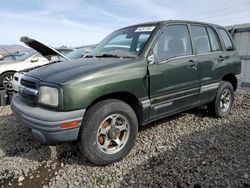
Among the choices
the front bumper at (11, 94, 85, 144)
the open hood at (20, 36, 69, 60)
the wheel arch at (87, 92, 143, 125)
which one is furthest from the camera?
the open hood at (20, 36, 69, 60)

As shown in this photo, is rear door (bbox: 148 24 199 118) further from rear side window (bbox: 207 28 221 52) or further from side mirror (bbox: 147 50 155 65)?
rear side window (bbox: 207 28 221 52)

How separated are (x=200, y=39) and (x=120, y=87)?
2.13 metres

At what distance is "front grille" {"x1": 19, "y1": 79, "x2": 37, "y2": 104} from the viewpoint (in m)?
3.18

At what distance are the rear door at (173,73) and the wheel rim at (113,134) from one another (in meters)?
0.53

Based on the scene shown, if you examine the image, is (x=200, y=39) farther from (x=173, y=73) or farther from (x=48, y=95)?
(x=48, y=95)

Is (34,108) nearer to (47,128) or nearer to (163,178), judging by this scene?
(47,128)

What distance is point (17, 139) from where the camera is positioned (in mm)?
4188

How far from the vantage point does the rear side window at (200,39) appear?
441 centimetres

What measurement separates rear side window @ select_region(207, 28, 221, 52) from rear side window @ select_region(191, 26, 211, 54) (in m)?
0.12

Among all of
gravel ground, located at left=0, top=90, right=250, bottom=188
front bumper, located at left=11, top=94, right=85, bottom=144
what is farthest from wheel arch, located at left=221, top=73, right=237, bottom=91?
front bumper, located at left=11, top=94, right=85, bottom=144

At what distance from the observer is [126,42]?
408cm

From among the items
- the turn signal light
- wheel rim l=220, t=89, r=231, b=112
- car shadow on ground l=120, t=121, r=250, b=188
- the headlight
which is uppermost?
the headlight

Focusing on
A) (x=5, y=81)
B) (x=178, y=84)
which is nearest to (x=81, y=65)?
(x=178, y=84)

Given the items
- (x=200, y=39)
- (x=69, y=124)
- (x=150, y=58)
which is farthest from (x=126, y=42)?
(x=69, y=124)
